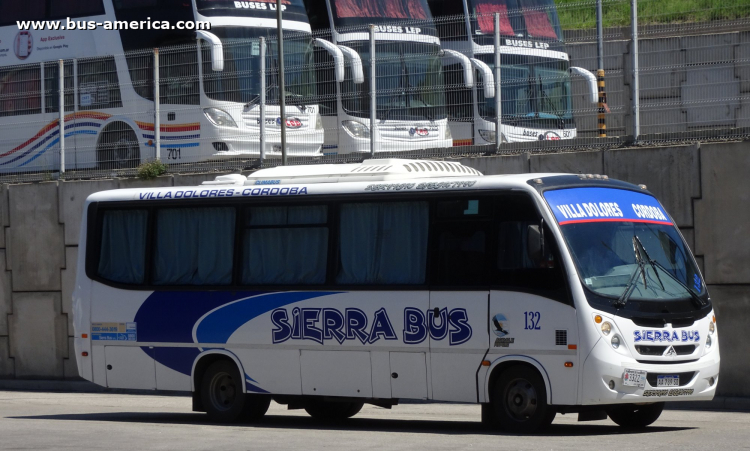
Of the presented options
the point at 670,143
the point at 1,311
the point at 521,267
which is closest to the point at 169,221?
the point at 521,267

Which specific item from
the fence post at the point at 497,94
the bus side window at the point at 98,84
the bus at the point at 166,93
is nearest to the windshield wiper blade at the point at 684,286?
the fence post at the point at 497,94

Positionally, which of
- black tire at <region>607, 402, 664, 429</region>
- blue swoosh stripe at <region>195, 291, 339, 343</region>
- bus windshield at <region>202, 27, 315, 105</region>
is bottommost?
black tire at <region>607, 402, 664, 429</region>

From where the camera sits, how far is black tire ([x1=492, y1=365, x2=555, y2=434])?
35.8 feet

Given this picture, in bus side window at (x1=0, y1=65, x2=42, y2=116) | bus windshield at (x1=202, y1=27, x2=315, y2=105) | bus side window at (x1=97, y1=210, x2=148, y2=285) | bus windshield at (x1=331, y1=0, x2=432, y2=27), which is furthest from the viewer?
bus windshield at (x1=331, y1=0, x2=432, y2=27)

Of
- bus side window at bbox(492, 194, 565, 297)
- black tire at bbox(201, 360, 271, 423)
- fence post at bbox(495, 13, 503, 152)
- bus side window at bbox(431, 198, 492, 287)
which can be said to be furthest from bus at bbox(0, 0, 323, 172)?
bus side window at bbox(492, 194, 565, 297)

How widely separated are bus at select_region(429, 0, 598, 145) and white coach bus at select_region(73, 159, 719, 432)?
3.15 meters

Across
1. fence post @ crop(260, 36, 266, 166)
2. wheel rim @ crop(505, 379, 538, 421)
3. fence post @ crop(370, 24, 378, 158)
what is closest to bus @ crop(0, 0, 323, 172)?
fence post @ crop(260, 36, 266, 166)

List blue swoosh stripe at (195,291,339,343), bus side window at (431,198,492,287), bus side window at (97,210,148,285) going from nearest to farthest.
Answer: bus side window at (431,198,492,287)
blue swoosh stripe at (195,291,339,343)
bus side window at (97,210,148,285)

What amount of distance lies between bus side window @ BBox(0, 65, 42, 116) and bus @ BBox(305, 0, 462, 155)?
18.7 ft

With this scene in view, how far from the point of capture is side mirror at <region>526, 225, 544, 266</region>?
10844 mm

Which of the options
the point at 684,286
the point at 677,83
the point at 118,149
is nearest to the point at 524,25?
the point at 677,83

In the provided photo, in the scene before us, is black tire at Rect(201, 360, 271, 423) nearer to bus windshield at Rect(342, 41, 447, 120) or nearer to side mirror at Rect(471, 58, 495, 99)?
bus windshield at Rect(342, 41, 447, 120)

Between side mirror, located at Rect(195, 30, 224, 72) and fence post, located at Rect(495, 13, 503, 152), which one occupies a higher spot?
side mirror, located at Rect(195, 30, 224, 72)

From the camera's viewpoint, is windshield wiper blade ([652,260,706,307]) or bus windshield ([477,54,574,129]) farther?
bus windshield ([477,54,574,129])
